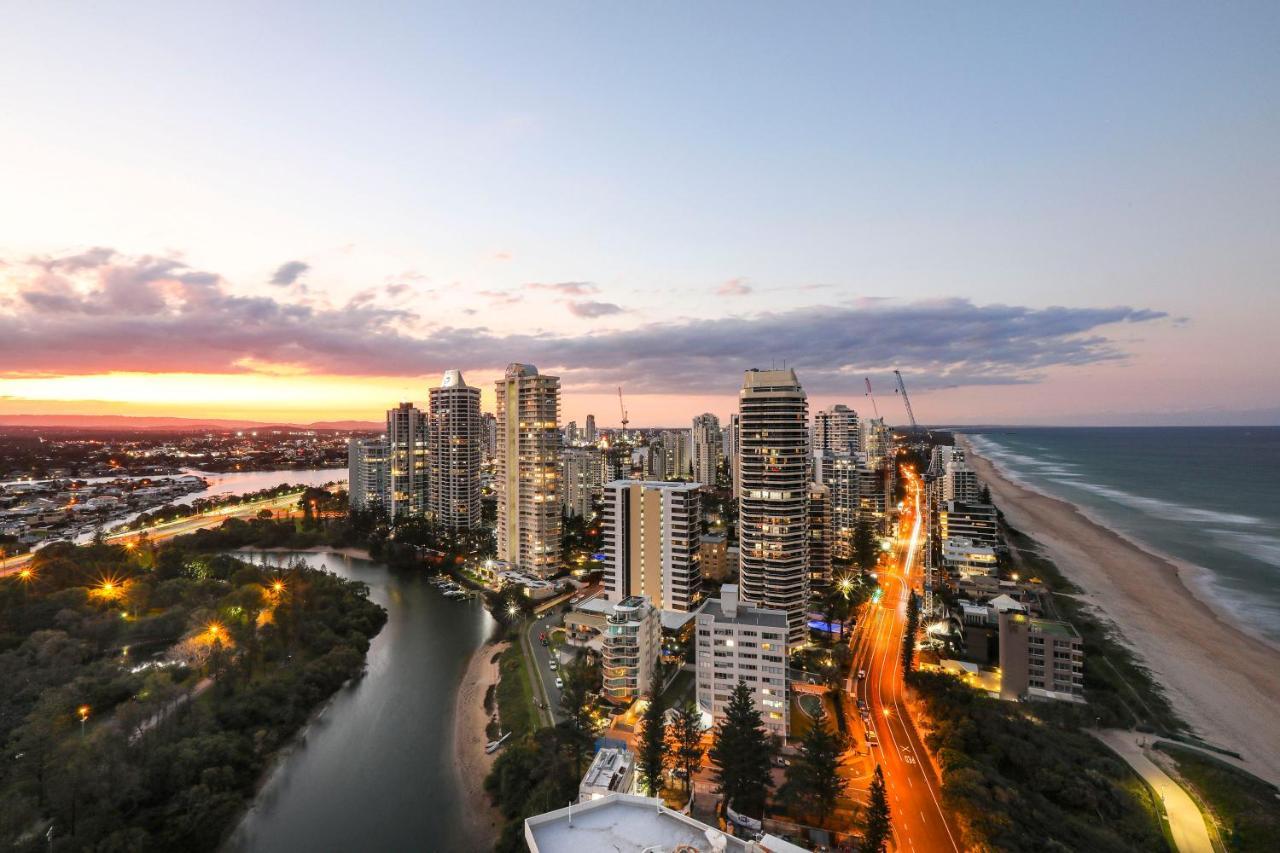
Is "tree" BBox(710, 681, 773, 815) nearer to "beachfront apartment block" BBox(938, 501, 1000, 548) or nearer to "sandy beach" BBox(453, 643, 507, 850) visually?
"sandy beach" BBox(453, 643, 507, 850)

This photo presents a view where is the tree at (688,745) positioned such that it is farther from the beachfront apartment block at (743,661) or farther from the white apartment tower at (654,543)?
the white apartment tower at (654,543)

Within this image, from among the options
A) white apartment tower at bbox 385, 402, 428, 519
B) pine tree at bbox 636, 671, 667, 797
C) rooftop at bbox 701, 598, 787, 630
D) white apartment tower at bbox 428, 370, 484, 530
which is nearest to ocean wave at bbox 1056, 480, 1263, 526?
rooftop at bbox 701, 598, 787, 630

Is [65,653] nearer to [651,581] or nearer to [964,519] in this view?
[651,581]

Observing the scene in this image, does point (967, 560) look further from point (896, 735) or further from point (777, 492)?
point (896, 735)

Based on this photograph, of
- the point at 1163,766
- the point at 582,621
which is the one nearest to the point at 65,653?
the point at 582,621

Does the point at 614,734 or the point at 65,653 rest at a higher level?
the point at 65,653

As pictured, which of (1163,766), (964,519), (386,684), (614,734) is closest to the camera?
(1163,766)
